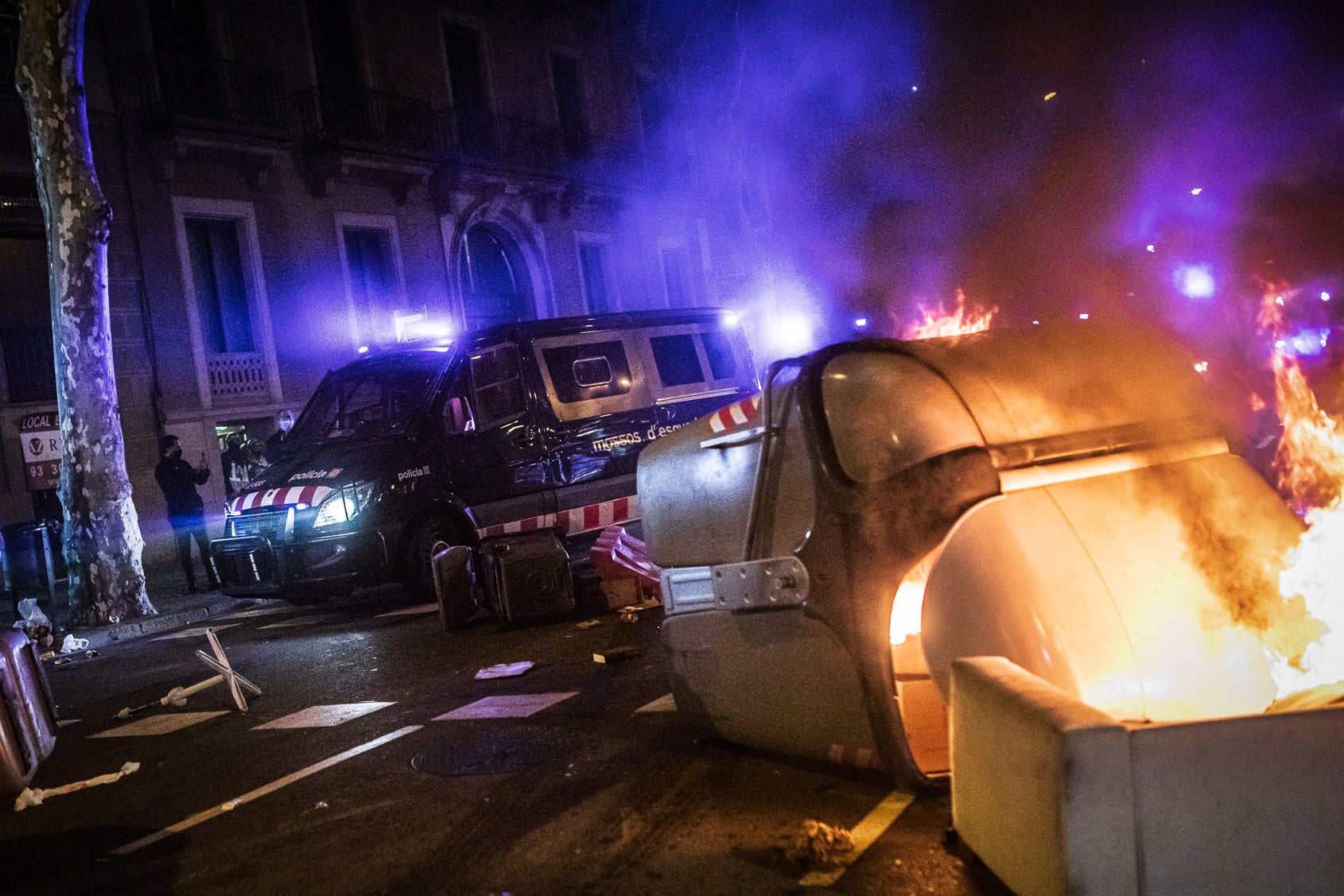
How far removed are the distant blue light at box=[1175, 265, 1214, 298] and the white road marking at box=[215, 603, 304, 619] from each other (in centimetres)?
1205

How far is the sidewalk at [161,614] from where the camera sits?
34.6 ft

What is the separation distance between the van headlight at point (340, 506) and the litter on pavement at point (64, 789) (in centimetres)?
431

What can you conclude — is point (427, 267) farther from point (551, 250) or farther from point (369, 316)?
point (551, 250)

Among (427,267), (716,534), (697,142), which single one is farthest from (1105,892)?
(697,142)

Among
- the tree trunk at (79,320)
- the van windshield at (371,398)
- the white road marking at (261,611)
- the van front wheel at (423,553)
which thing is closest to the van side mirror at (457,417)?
the van windshield at (371,398)

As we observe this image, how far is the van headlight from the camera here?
30.6 feet

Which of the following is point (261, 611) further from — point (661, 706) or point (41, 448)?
point (661, 706)

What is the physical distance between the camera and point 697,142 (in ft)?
96.7

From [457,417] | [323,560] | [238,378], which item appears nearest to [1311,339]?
[457,417]

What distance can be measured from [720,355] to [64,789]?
8719 millimetres

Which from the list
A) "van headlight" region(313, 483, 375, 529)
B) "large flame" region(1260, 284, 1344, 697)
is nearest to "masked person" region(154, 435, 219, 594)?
"van headlight" region(313, 483, 375, 529)

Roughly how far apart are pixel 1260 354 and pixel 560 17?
69.0 feet

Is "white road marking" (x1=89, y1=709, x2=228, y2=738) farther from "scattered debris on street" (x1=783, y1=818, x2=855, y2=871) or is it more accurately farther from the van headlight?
"scattered debris on street" (x1=783, y1=818, x2=855, y2=871)

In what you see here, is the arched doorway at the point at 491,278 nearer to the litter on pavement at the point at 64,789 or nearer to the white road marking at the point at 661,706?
the litter on pavement at the point at 64,789
